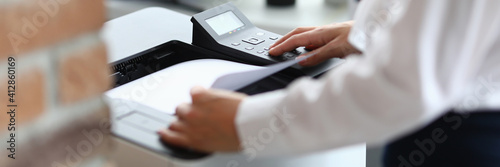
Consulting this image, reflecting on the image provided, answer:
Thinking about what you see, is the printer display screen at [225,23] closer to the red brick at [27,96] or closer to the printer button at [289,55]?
the printer button at [289,55]

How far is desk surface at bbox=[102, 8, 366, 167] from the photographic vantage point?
66 centimetres

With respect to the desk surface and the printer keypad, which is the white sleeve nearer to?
the desk surface

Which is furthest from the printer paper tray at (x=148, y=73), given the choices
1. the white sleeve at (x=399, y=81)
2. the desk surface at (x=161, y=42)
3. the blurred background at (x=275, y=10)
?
the blurred background at (x=275, y=10)

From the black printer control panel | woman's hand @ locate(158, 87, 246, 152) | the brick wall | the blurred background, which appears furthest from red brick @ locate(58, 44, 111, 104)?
the blurred background

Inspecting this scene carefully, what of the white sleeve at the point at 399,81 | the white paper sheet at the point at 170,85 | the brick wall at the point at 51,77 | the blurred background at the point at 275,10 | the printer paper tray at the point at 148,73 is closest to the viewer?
the brick wall at the point at 51,77

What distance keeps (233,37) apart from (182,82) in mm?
167

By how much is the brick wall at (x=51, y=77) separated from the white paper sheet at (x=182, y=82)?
260 millimetres

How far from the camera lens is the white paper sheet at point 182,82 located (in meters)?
0.73

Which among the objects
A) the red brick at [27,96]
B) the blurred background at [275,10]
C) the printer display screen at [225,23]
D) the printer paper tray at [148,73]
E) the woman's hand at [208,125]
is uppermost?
the red brick at [27,96]

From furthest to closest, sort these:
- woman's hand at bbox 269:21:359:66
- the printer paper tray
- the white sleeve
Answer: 1. woman's hand at bbox 269:21:359:66
2. the printer paper tray
3. the white sleeve

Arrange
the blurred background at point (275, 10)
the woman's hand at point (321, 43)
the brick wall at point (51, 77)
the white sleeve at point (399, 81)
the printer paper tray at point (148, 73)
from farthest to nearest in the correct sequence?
the blurred background at point (275, 10) < the woman's hand at point (321, 43) < the printer paper tray at point (148, 73) < the white sleeve at point (399, 81) < the brick wall at point (51, 77)

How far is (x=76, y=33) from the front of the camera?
1.44 feet

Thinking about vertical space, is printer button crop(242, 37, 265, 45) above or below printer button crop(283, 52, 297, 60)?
above

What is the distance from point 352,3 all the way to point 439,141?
5.17ft
